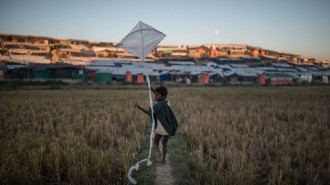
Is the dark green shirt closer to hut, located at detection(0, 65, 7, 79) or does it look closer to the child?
the child

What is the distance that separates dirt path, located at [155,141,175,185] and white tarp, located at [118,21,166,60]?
6.05 feet

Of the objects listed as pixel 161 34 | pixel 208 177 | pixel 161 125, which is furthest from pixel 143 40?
pixel 208 177

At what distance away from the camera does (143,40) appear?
3.02 m

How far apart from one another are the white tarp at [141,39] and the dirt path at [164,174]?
1845 mm

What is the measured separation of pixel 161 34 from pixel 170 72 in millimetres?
31540

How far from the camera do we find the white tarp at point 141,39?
116 inches

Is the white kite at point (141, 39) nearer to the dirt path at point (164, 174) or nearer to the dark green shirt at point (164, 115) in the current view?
the dirt path at point (164, 174)

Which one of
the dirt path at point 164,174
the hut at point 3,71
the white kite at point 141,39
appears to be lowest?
the dirt path at point 164,174

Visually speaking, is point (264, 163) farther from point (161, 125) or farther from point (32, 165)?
point (32, 165)

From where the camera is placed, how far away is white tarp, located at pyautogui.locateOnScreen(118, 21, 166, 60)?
9.64 feet

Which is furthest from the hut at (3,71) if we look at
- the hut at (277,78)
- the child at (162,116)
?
the hut at (277,78)

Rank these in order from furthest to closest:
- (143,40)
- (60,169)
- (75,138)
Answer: (75,138) < (143,40) < (60,169)

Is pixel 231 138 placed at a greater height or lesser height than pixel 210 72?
lesser

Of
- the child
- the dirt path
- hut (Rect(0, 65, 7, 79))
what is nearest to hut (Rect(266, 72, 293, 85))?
the child
